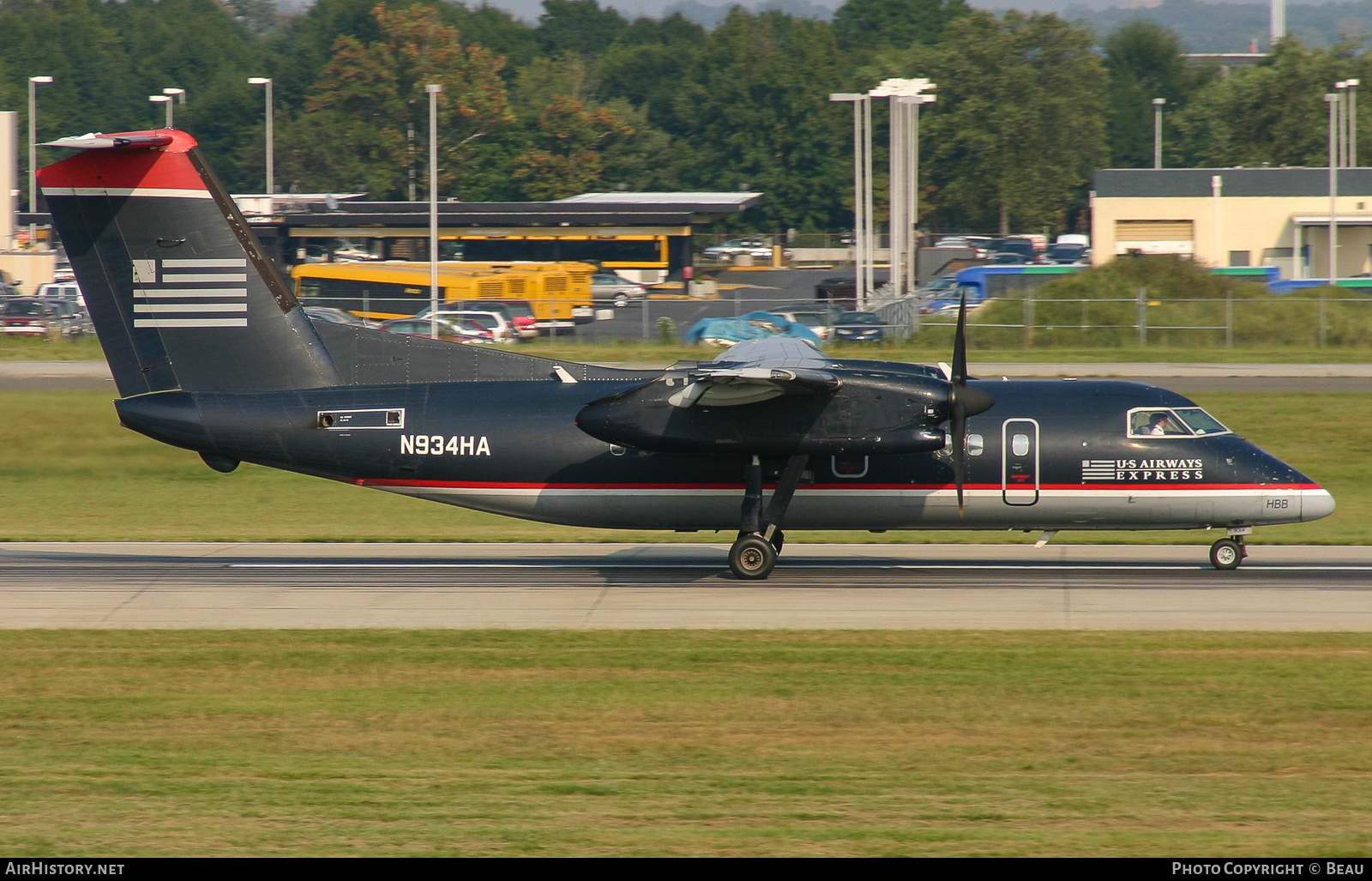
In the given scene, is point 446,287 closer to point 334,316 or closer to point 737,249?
point 334,316

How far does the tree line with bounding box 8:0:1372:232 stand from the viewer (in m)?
106

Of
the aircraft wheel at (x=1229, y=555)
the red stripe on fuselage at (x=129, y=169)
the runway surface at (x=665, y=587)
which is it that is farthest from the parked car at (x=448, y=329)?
the aircraft wheel at (x=1229, y=555)

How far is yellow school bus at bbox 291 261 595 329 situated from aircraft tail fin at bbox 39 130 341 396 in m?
35.9

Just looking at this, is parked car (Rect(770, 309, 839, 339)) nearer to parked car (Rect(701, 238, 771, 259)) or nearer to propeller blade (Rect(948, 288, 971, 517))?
propeller blade (Rect(948, 288, 971, 517))

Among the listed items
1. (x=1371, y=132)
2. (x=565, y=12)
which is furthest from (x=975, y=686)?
(x=565, y=12)

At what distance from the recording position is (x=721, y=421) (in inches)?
745

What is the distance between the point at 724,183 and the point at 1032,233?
2748 centimetres

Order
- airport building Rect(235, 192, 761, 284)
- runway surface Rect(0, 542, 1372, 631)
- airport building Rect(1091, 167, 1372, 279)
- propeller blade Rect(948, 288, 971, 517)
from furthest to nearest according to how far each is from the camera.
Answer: airport building Rect(235, 192, 761, 284) < airport building Rect(1091, 167, 1372, 279) < propeller blade Rect(948, 288, 971, 517) < runway surface Rect(0, 542, 1372, 631)

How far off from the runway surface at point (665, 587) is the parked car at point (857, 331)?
26.0 m

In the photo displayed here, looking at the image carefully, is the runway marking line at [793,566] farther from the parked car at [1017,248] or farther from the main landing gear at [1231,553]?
the parked car at [1017,248]

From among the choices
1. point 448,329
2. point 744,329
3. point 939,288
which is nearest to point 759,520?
point 744,329

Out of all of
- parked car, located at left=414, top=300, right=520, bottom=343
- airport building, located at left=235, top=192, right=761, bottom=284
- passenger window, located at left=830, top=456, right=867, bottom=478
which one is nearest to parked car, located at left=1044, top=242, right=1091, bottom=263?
airport building, located at left=235, top=192, right=761, bottom=284

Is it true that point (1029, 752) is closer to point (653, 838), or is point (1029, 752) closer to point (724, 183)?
point (653, 838)

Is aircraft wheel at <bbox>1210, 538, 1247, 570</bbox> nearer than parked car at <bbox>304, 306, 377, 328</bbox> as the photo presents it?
Yes
